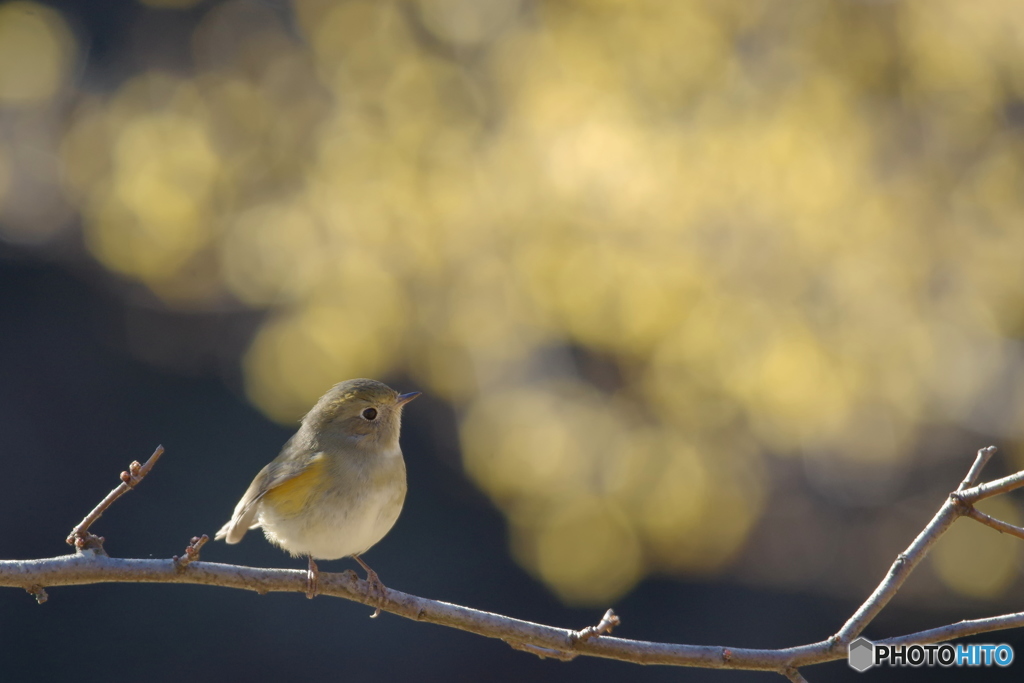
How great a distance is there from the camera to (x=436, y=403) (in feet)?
21.1

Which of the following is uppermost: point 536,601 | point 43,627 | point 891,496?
point 891,496

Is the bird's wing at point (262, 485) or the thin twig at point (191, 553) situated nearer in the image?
the thin twig at point (191, 553)

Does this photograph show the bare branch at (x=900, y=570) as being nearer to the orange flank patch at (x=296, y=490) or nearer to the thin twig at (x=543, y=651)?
the thin twig at (x=543, y=651)

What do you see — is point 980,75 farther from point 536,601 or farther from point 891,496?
point 536,601

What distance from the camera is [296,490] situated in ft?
10.0

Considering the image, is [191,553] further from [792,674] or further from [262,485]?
[792,674]

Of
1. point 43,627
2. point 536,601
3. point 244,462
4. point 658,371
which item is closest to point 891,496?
point 658,371

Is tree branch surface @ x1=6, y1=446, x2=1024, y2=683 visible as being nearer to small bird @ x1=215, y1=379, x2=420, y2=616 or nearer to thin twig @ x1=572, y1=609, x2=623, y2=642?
thin twig @ x1=572, y1=609, x2=623, y2=642

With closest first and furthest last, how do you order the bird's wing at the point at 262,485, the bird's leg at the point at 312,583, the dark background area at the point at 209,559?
the bird's leg at the point at 312,583
the bird's wing at the point at 262,485
the dark background area at the point at 209,559

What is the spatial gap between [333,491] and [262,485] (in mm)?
299

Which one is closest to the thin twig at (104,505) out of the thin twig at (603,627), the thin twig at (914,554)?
the thin twig at (603,627)

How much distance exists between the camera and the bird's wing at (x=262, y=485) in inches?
121

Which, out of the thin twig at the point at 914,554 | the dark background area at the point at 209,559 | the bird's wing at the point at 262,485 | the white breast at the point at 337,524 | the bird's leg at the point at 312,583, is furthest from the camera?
the dark background area at the point at 209,559

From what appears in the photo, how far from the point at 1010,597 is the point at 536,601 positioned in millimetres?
3005
